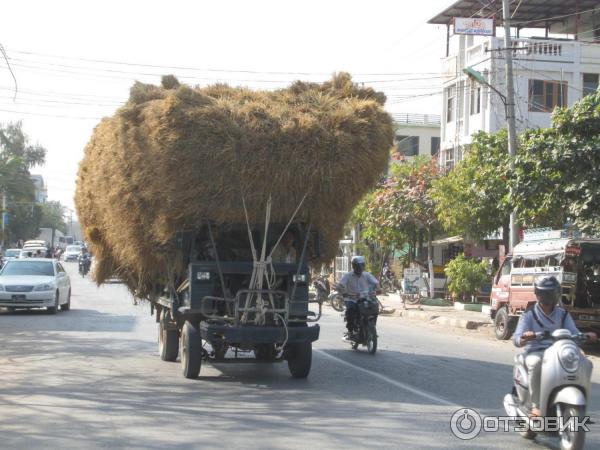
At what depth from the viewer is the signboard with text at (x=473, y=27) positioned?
32.3 meters

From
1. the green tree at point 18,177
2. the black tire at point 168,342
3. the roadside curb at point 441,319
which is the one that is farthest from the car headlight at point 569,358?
the green tree at point 18,177

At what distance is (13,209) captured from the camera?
93.9 meters

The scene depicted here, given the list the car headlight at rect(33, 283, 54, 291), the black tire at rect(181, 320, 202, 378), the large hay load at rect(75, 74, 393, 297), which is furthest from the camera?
the car headlight at rect(33, 283, 54, 291)

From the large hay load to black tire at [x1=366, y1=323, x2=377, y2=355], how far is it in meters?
2.96

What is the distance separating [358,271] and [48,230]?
9595cm

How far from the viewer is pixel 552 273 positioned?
1773cm

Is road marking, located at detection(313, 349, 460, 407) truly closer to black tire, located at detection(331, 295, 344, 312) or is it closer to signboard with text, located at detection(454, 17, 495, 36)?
black tire, located at detection(331, 295, 344, 312)

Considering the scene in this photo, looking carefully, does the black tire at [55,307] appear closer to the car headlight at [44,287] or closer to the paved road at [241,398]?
the car headlight at [44,287]

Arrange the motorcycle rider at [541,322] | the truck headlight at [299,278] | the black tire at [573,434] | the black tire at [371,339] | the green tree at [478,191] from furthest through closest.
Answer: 1. the green tree at [478,191]
2. the black tire at [371,339]
3. the truck headlight at [299,278]
4. the motorcycle rider at [541,322]
5. the black tire at [573,434]

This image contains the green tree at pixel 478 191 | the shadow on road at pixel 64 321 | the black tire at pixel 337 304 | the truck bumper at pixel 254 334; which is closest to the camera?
the truck bumper at pixel 254 334

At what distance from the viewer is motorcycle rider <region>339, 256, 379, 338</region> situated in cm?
→ 1545

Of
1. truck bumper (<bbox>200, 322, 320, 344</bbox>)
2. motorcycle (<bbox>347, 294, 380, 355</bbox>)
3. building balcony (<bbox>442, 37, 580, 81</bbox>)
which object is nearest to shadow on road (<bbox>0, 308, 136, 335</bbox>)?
motorcycle (<bbox>347, 294, 380, 355</bbox>)

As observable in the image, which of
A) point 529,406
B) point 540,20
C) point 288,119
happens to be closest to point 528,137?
point 288,119

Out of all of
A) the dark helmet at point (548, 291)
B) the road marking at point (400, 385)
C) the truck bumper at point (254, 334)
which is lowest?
the road marking at point (400, 385)
